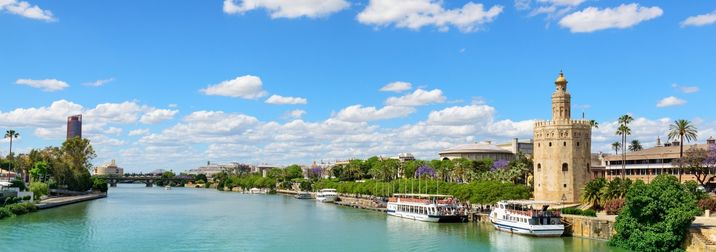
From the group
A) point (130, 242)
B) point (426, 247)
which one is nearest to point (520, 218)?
point (426, 247)

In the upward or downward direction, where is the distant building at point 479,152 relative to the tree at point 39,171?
upward

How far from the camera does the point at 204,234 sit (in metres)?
68.1

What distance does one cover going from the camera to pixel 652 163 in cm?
8988

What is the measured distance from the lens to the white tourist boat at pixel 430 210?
78.3 m

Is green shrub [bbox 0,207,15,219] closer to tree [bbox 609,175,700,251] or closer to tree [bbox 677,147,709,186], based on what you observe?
tree [bbox 609,175,700,251]

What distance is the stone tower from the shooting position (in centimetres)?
7225

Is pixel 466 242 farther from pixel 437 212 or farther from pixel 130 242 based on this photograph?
pixel 130 242

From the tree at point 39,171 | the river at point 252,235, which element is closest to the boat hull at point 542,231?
the river at point 252,235

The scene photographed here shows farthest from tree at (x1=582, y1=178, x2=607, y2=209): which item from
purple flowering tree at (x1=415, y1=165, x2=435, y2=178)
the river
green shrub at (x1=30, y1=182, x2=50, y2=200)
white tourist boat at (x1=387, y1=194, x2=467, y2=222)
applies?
green shrub at (x1=30, y1=182, x2=50, y2=200)

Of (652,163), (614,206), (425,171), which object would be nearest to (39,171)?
(425,171)

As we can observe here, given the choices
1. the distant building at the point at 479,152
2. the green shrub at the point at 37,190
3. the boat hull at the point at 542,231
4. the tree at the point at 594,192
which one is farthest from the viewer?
the distant building at the point at 479,152

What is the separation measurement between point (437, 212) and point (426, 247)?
22.8 m

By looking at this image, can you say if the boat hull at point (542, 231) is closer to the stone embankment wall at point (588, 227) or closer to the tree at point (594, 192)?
the stone embankment wall at point (588, 227)

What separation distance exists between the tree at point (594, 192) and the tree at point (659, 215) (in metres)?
14.6
